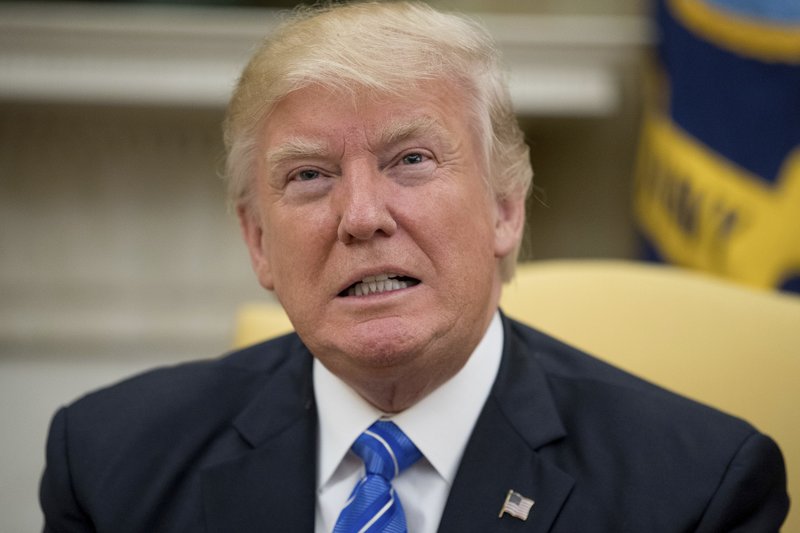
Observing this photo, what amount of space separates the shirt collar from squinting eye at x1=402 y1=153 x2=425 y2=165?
0.30 meters

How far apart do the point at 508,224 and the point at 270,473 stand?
1.63 feet

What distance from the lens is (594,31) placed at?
14.0ft

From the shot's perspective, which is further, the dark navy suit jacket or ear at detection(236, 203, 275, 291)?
ear at detection(236, 203, 275, 291)

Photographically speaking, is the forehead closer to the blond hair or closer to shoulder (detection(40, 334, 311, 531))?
the blond hair

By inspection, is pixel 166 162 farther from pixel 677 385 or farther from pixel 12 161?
pixel 677 385

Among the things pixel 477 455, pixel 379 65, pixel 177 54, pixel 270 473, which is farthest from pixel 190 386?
pixel 177 54

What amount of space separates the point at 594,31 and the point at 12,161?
7.88 feet

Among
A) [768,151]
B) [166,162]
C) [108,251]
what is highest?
[768,151]

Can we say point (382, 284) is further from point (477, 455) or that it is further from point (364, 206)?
point (477, 455)

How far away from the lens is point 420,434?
1513mm

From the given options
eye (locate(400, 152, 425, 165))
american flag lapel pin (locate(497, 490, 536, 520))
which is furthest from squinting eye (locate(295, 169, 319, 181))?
american flag lapel pin (locate(497, 490, 536, 520))

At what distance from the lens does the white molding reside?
4117 mm

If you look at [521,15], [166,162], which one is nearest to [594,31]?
[521,15]

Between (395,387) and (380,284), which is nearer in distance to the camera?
(380,284)
